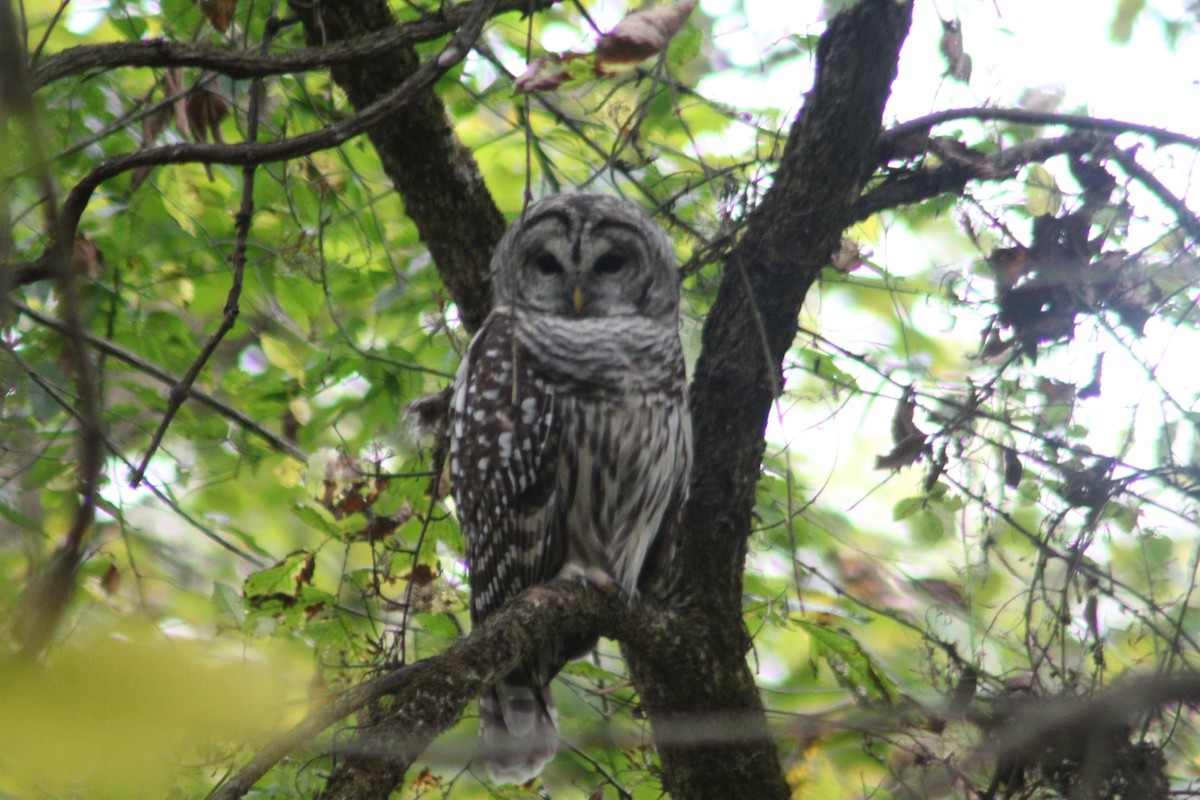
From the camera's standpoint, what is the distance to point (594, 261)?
3775 millimetres

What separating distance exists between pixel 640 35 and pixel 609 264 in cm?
152

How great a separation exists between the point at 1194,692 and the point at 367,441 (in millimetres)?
3344

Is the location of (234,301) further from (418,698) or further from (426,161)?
(418,698)

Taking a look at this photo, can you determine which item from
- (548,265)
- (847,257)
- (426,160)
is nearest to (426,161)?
(426,160)

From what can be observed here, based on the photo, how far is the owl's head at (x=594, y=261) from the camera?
3.72m

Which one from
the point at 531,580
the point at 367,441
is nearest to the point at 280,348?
the point at 367,441

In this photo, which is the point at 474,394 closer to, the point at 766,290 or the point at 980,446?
the point at 766,290

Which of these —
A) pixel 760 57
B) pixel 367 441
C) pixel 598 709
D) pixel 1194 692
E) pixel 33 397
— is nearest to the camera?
pixel 1194 692

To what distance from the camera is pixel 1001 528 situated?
361cm

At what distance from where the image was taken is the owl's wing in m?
3.42

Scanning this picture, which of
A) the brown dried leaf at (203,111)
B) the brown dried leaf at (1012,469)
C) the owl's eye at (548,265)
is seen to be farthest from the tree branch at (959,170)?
the brown dried leaf at (203,111)

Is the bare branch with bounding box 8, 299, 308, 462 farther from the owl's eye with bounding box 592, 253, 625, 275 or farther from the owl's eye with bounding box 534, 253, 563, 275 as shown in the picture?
the owl's eye with bounding box 592, 253, 625, 275

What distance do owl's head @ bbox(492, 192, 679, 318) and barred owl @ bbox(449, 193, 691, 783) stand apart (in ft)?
0.03

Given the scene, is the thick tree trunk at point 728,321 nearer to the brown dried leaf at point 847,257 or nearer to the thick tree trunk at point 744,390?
the thick tree trunk at point 744,390
